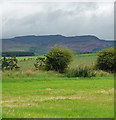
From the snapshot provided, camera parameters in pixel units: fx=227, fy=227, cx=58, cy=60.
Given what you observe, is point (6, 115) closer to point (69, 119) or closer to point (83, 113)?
point (69, 119)

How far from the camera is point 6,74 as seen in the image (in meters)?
28.0

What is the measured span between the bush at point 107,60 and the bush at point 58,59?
6274mm

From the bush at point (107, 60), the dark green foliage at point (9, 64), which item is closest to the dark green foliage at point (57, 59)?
the dark green foliage at point (9, 64)

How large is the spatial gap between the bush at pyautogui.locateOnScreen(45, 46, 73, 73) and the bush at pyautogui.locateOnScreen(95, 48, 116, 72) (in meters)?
6.27

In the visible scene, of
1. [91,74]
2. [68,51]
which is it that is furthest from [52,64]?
[91,74]

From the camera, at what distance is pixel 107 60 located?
4000cm

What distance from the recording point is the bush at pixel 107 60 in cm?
3988

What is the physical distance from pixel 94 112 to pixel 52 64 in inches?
1111

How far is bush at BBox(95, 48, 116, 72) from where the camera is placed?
39875mm

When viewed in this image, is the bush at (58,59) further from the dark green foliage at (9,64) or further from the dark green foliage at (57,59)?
the dark green foliage at (9,64)

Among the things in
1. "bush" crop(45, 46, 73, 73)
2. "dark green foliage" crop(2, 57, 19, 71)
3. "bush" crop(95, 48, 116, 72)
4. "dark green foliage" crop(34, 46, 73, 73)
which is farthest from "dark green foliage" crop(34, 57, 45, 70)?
"bush" crop(95, 48, 116, 72)

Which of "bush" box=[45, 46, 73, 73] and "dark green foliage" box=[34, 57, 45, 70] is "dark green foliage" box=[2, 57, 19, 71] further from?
"bush" box=[45, 46, 73, 73]

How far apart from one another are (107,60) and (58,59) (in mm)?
9089

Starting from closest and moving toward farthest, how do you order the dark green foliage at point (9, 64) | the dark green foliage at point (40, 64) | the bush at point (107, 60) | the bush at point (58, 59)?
the dark green foliage at point (9, 64), the bush at point (58, 59), the dark green foliage at point (40, 64), the bush at point (107, 60)
